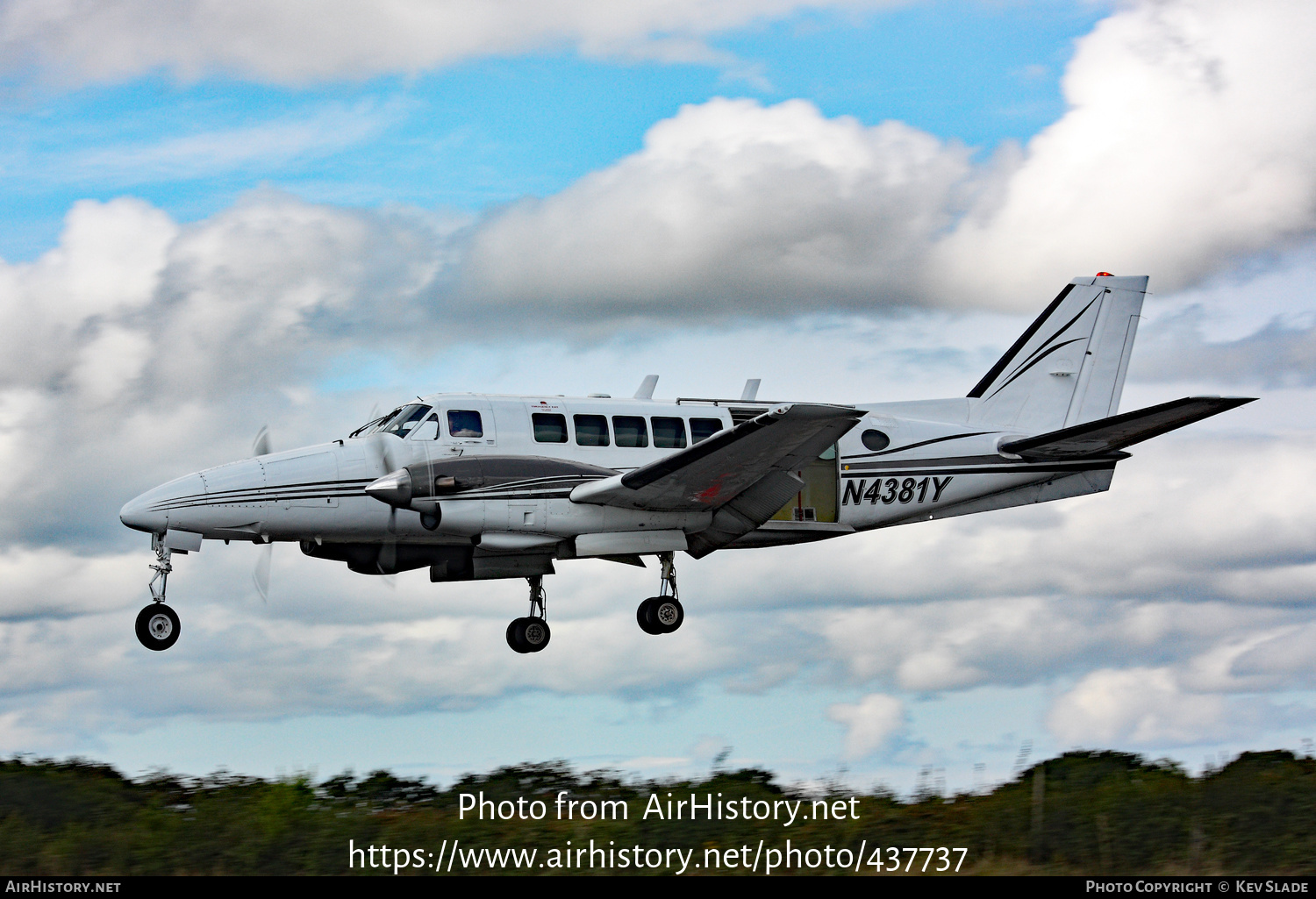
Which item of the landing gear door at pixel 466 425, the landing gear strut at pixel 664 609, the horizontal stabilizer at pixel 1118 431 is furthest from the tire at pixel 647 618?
the horizontal stabilizer at pixel 1118 431

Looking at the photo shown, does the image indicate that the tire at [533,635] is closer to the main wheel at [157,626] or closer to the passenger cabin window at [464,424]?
the passenger cabin window at [464,424]

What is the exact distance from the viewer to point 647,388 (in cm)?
2116

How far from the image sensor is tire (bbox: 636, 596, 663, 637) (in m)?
20.0

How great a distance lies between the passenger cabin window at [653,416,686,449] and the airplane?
0.10 ft

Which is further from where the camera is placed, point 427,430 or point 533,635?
point 533,635

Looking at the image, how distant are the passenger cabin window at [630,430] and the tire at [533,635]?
139 inches

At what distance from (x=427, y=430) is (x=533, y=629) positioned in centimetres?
416

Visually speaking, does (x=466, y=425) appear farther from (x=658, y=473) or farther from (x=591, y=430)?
(x=658, y=473)

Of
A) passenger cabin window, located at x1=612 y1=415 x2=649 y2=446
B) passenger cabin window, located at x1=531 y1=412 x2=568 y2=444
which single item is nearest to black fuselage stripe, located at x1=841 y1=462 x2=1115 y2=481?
passenger cabin window, located at x1=612 y1=415 x2=649 y2=446

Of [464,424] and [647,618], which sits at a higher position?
[464,424]

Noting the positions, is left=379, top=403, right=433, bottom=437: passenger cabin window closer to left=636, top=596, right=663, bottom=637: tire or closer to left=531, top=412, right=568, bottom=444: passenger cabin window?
left=531, top=412, right=568, bottom=444: passenger cabin window

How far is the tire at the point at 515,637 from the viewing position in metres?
20.7

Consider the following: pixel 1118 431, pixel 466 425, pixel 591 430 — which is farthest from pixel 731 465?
pixel 1118 431

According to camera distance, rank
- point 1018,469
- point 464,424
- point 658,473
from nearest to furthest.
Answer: point 658,473, point 464,424, point 1018,469
